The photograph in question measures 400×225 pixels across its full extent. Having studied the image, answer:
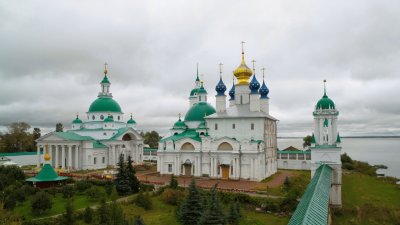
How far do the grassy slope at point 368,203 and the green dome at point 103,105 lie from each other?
102 ft

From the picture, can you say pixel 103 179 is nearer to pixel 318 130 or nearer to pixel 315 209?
pixel 318 130

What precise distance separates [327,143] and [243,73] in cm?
1549

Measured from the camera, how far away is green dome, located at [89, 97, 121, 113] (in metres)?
45.9

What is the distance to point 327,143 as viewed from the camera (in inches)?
1013

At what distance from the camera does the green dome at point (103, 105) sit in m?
45.9

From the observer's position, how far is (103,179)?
3108 cm

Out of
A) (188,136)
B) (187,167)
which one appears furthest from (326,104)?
(187,167)

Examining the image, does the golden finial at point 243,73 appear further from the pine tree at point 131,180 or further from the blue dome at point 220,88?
the pine tree at point 131,180

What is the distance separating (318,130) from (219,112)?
13506 mm

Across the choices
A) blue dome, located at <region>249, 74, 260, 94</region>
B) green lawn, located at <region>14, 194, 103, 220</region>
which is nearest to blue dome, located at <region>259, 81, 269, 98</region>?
blue dome, located at <region>249, 74, 260, 94</region>

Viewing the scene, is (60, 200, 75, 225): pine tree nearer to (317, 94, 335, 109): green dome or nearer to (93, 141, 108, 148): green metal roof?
(317, 94, 335, 109): green dome

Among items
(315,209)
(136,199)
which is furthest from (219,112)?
(315,209)

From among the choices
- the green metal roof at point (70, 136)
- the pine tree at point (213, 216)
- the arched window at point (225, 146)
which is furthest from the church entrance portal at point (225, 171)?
the green metal roof at point (70, 136)

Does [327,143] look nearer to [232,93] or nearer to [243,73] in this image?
[243,73]
